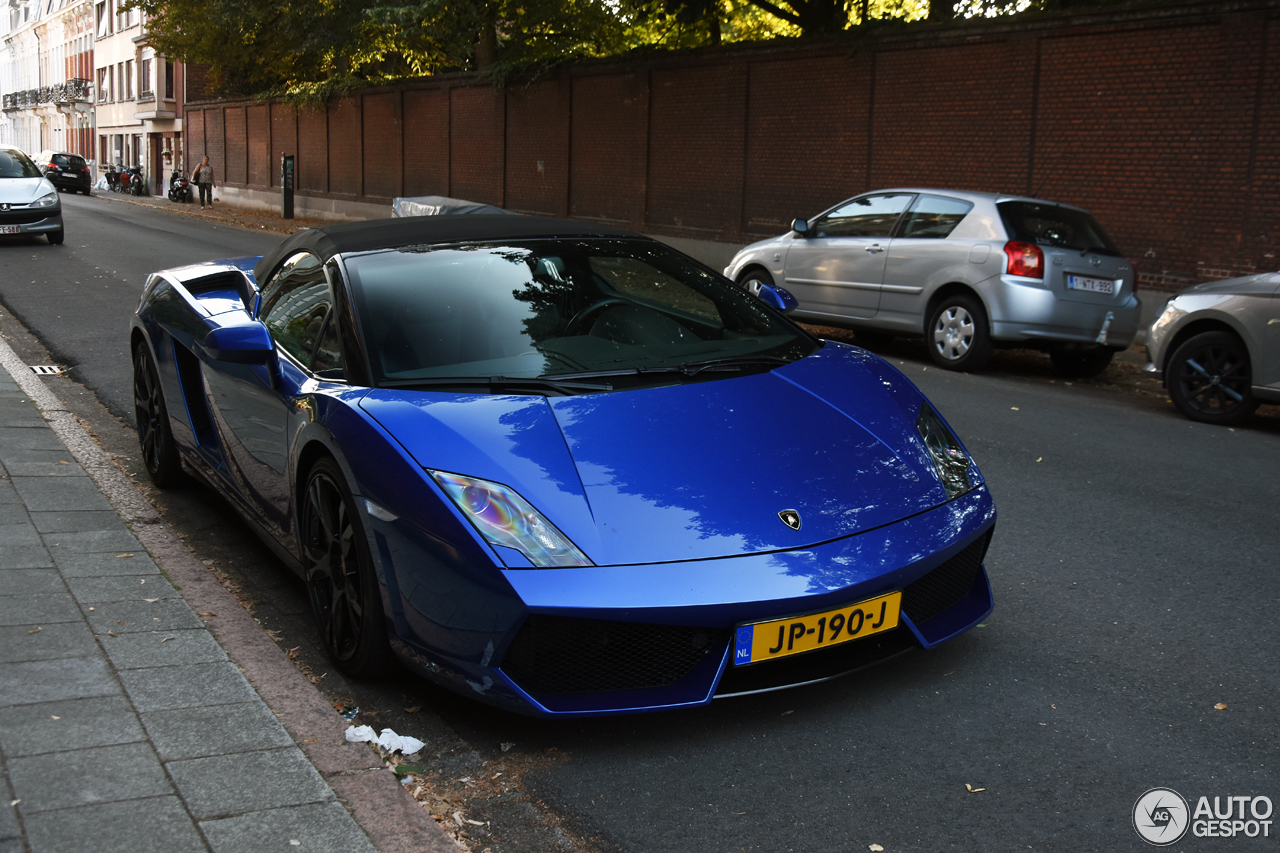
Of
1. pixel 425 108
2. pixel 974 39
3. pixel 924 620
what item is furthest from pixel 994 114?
pixel 425 108

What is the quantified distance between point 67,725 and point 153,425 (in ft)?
9.38

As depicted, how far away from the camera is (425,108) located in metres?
33.2

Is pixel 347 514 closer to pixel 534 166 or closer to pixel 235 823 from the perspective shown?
pixel 235 823

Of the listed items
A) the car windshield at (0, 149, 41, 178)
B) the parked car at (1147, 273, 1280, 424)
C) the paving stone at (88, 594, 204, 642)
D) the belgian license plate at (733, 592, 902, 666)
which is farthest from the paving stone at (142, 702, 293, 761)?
the car windshield at (0, 149, 41, 178)

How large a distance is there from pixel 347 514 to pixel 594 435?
77cm

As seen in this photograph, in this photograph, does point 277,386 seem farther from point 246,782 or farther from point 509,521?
point 246,782

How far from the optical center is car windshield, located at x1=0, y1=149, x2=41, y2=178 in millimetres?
20203

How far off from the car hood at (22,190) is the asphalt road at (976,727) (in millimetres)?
16301

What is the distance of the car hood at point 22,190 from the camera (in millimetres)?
19172

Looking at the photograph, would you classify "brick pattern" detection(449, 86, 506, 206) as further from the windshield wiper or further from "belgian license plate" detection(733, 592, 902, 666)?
"belgian license plate" detection(733, 592, 902, 666)

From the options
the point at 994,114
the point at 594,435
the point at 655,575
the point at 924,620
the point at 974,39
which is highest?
the point at 974,39

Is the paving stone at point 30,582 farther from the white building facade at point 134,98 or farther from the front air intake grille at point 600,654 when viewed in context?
the white building facade at point 134,98

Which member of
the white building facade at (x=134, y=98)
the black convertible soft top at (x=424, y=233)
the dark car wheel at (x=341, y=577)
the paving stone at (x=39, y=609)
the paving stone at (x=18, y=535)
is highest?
the white building facade at (x=134, y=98)

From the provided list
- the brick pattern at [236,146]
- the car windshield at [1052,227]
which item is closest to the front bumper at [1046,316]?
the car windshield at [1052,227]
